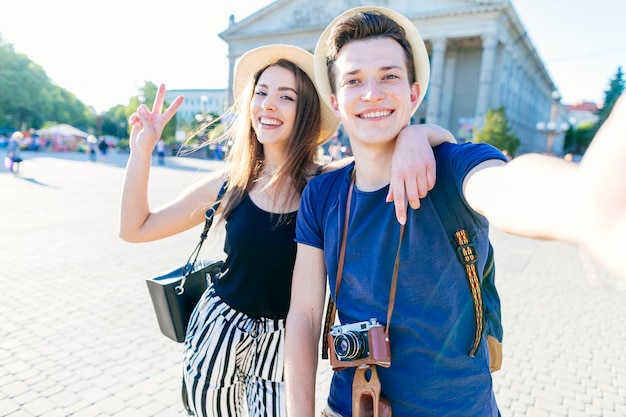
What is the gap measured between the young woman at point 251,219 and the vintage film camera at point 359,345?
0.70m

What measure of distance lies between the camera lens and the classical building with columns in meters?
31.3

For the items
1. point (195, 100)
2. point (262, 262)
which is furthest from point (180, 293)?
point (195, 100)

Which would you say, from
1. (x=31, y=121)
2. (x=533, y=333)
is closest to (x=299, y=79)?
(x=533, y=333)

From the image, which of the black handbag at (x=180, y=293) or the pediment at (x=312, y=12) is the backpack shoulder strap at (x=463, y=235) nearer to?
the black handbag at (x=180, y=293)

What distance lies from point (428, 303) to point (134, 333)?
4057 millimetres

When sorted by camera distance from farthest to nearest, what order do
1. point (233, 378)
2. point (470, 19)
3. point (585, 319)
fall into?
point (470, 19) → point (585, 319) → point (233, 378)

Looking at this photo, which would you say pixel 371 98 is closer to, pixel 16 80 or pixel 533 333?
pixel 533 333

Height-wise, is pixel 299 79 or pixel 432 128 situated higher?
pixel 299 79

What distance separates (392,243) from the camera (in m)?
1.32

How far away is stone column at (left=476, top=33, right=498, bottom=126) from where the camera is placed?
32812mm

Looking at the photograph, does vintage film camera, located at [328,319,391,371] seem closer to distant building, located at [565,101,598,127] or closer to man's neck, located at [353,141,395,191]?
man's neck, located at [353,141,395,191]

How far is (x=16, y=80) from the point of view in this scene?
53.8m

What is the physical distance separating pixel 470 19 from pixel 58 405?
124ft

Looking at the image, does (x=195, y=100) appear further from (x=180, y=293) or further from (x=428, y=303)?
(x=428, y=303)
